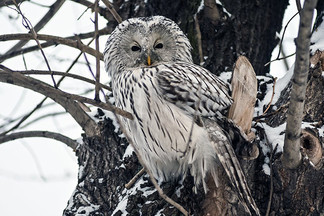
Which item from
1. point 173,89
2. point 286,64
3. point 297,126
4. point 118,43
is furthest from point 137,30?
point 286,64

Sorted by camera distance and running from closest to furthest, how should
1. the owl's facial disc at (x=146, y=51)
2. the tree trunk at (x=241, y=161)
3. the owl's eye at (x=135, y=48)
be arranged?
the tree trunk at (x=241, y=161), the owl's facial disc at (x=146, y=51), the owl's eye at (x=135, y=48)

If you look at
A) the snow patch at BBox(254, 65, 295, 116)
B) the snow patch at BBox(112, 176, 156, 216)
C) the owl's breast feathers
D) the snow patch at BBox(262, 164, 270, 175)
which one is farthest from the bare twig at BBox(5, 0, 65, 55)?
the snow patch at BBox(262, 164, 270, 175)

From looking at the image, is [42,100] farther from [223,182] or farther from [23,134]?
[223,182]

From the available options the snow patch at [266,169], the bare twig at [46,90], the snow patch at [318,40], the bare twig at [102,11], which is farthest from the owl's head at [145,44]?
the snow patch at [266,169]

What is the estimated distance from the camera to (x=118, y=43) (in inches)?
156

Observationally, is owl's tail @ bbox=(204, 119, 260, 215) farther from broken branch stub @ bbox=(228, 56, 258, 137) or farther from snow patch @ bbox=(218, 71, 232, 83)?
snow patch @ bbox=(218, 71, 232, 83)

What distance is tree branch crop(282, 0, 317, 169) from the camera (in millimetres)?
2264

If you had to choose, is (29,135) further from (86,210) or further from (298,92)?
(298,92)

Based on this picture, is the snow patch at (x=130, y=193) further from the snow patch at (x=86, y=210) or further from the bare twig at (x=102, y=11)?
the bare twig at (x=102, y=11)

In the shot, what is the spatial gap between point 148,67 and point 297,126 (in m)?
1.34

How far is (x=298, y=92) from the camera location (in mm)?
2561

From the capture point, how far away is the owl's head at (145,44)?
3816 millimetres

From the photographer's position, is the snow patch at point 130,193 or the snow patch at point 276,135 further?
the snow patch at point 130,193

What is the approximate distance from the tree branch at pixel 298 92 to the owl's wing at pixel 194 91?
63 cm
